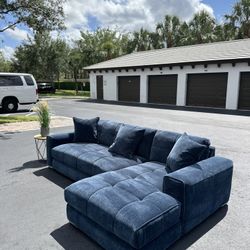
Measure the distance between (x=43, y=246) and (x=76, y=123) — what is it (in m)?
3.05

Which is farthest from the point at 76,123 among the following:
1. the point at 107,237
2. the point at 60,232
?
the point at 107,237

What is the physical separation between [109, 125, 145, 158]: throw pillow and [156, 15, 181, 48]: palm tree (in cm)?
2960

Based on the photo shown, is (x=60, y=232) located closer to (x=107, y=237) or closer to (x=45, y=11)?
(x=107, y=237)

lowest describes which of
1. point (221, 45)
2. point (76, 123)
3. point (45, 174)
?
point (45, 174)

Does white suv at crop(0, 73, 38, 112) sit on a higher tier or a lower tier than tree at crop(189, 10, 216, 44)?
lower

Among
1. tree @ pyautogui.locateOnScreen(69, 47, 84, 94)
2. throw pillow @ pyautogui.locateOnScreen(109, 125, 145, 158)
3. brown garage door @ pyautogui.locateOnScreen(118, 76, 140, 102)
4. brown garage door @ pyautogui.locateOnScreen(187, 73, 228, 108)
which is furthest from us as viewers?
tree @ pyautogui.locateOnScreen(69, 47, 84, 94)

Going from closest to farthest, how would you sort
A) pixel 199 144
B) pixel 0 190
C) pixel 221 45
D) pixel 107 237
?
pixel 107 237 → pixel 199 144 → pixel 0 190 → pixel 221 45

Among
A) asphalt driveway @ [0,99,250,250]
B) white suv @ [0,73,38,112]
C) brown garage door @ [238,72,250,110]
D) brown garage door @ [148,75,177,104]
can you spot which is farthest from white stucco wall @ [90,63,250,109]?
asphalt driveway @ [0,99,250,250]

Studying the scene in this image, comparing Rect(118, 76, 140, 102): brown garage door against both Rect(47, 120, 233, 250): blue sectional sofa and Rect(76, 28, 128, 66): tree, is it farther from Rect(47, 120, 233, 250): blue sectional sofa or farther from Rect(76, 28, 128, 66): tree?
Rect(47, 120, 233, 250): blue sectional sofa

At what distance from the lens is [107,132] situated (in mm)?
5328

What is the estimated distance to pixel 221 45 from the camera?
59.9ft

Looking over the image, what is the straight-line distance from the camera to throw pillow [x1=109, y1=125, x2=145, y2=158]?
180 inches

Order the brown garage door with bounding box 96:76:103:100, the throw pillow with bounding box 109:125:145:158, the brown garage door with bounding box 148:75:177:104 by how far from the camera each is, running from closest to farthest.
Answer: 1. the throw pillow with bounding box 109:125:145:158
2. the brown garage door with bounding box 148:75:177:104
3. the brown garage door with bounding box 96:76:103:100

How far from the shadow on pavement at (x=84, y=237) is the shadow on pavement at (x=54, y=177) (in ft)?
4.46
